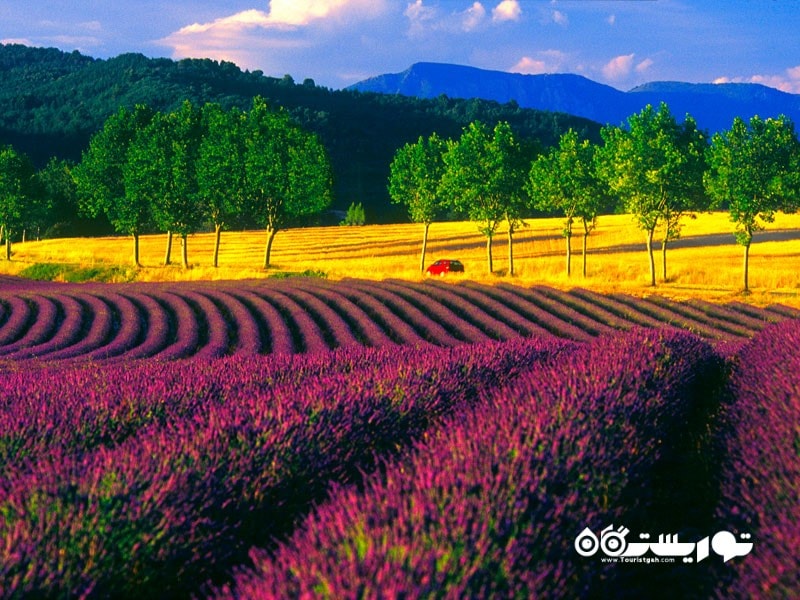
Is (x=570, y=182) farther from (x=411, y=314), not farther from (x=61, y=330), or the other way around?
(x=61, y=330)

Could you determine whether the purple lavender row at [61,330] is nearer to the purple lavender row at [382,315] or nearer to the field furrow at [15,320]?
the field furrow at [15,320]

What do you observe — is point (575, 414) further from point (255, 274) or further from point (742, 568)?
point (255, 274)

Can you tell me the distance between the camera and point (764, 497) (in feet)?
13.6

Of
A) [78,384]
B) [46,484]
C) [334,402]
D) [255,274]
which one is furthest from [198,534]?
[255,274]

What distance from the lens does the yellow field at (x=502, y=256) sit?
41.9 metres

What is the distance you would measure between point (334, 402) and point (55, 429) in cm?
204

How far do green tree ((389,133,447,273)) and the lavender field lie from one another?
4474 centimetres

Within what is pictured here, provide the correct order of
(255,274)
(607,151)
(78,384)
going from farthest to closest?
(607,151) → (255,274) → (78,384)

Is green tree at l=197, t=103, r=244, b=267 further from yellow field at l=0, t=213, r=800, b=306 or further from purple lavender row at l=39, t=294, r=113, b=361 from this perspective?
purple lavender row at l=39, t=294, r=113, b=361

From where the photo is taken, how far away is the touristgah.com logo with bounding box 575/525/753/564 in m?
3.91

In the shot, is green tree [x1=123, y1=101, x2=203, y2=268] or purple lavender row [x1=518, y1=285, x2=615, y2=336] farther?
green tree [x1=123, y1=101, x2=203, y2=268]

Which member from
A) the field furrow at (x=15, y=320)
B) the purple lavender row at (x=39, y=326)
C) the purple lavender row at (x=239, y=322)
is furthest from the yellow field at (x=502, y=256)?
the field furrow at (x=15, y=320)

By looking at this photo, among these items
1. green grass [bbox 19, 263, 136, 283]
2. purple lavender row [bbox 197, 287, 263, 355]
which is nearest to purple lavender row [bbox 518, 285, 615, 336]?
purple lavender row [bbox 197, 287, 263, 355]

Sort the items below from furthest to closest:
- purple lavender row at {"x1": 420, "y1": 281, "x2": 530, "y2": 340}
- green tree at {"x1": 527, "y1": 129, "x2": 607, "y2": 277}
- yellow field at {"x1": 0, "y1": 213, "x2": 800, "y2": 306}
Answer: green tree at {"x1": 527, "y1": 129, "x2": 607, "y2": 277}, yellow field at {"x1": 0, "y1": 213, "x2": 800, "y2": 306}, purple lavender row at {"x1": 420, "y1": 281, "x2": 530, "y2": 340}
